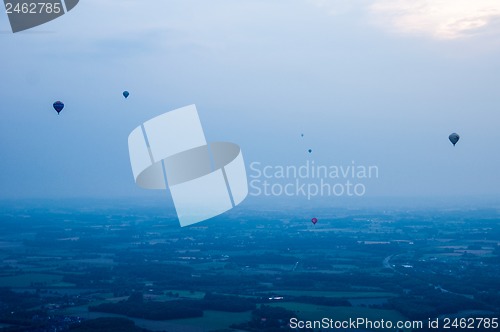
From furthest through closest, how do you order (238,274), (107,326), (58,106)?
1. (238,274)
2. (58,106)
3. (107,326)

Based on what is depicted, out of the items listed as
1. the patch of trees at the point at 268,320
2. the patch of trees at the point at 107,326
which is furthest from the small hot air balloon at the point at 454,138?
the patch of trees at the point at 107,326

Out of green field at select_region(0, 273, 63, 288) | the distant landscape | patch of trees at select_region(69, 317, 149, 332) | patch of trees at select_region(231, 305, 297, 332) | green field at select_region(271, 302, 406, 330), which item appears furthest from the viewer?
green field at select_region(0, 273, 63, 288)

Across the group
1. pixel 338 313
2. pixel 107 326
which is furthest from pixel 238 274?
pixel 107 326

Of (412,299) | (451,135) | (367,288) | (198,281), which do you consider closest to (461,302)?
(412,299)

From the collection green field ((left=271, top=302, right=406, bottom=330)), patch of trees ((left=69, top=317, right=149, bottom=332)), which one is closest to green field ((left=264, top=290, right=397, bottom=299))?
green field ((left=271, top=302, right=406, bottom=330))

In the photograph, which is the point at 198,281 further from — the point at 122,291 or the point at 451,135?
the point at 451,135

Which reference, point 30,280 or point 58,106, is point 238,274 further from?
point 58,106

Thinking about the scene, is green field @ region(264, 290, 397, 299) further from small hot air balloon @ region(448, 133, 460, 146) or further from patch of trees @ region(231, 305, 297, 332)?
small hot air balloon @ region(448, 133, 460, 146)

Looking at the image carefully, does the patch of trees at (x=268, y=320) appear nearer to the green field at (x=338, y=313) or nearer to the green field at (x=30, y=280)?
the green field at (x=338, y=313)

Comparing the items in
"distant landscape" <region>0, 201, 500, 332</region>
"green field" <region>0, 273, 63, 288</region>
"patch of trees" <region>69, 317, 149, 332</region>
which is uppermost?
"patch of trees" <region>69, 317, 149, 332</region>
